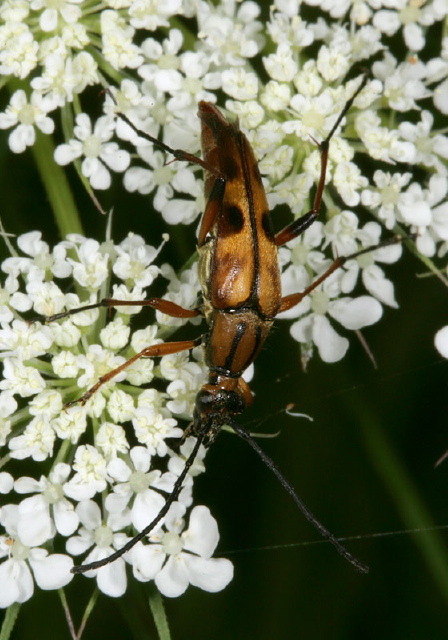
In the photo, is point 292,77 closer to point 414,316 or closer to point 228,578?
point 414,316

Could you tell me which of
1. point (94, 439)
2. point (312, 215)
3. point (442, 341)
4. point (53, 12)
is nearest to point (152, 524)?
point (94, 439)

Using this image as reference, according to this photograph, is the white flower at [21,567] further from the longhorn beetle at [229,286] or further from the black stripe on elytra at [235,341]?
the black stripe on elytra at [235,341]

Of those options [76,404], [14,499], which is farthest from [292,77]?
[14,499]

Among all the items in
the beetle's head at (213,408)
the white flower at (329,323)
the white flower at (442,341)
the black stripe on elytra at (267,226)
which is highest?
the black stripe on elytra at (267,226)

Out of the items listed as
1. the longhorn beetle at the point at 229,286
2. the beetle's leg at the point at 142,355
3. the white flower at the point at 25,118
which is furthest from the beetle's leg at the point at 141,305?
the white flower at the point at 25,118

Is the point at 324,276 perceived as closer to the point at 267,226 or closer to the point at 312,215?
the point at 312,215

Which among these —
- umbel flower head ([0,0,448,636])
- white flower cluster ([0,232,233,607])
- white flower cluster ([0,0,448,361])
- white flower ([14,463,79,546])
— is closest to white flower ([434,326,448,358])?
umbel flower head ([0,0,448,636])
